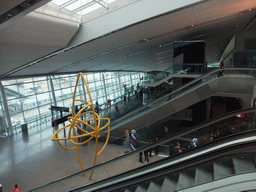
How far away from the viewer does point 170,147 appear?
22.6ft

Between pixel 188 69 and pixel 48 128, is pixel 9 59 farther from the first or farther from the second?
pixel 188 69

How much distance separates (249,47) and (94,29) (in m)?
15.9

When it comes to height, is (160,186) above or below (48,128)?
above

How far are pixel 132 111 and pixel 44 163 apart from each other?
6875 mm

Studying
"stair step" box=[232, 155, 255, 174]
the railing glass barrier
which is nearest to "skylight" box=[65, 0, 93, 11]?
the railing glass barrier

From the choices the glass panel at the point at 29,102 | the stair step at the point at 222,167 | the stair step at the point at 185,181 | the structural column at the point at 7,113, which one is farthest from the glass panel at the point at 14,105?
the stair step at the point at 222,167

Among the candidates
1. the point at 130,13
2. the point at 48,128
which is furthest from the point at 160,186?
the point at 48,128

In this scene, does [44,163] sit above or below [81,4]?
below

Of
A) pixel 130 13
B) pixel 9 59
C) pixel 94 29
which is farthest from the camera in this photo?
pixel 9 59

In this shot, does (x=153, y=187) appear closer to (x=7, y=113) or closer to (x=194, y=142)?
(x=194, y=142)

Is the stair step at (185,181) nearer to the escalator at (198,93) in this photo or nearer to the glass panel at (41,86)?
the escalator at (198,93)

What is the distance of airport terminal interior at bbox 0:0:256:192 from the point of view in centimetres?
495

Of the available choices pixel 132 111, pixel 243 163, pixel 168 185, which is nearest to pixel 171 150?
pixel 168 185

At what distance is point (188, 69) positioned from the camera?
16859 mm
